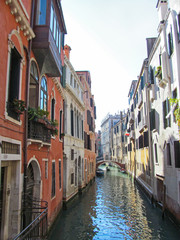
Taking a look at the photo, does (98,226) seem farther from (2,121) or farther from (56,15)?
(56,15)

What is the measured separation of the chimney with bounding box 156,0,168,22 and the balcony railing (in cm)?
896

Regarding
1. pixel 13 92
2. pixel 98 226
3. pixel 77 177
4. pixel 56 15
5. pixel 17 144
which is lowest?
pixel 98 226

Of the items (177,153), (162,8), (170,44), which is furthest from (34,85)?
(162,8)

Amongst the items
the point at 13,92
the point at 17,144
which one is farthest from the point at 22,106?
the point at 17,144

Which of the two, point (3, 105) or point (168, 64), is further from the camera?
point (168, 64)

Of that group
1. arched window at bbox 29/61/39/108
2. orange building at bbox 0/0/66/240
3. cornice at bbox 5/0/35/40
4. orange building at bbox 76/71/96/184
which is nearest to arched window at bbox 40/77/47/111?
orange building at bbox 0/0/66/240

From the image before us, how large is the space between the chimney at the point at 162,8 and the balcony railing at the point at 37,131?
896 centimetres

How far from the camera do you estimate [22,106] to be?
5766 mm

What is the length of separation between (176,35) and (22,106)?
732 centimetres

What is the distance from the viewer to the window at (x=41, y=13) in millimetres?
7570

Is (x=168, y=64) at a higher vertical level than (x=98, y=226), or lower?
higher

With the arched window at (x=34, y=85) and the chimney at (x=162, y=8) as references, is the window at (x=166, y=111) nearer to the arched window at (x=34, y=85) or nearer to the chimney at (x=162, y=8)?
the chimney at (x=162, y=8)

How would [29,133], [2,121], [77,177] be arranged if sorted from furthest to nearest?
[77,177] < [29,133] < [2,121]

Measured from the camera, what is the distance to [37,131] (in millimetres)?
7547
